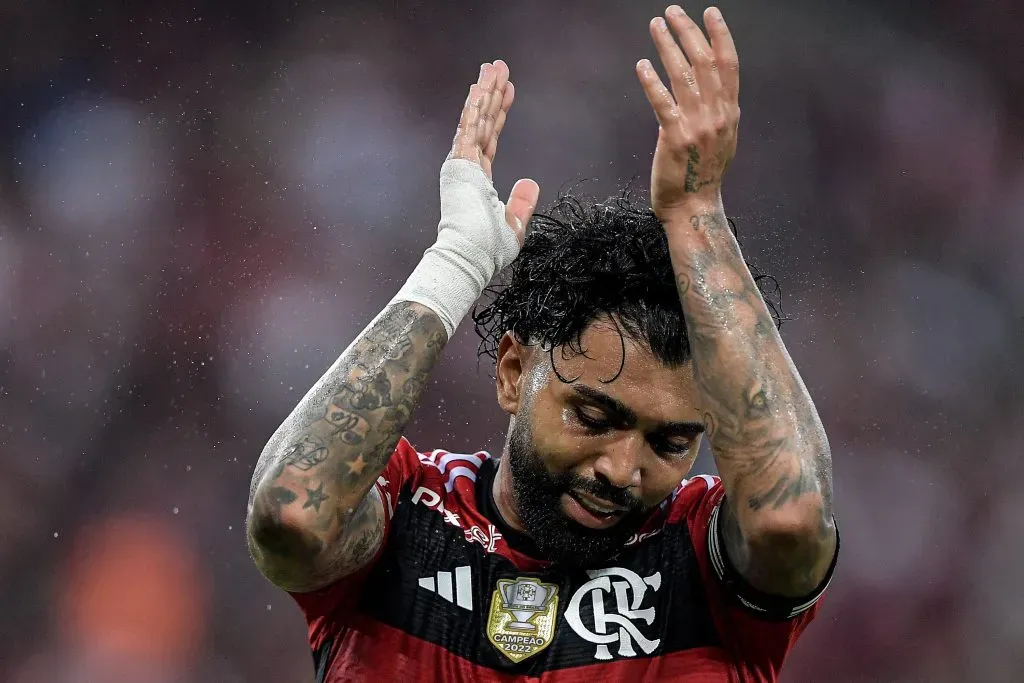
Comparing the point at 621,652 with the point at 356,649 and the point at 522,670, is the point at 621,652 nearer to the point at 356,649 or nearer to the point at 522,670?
the point at 522,670

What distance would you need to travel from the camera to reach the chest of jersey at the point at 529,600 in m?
2.58

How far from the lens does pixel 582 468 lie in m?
2.51

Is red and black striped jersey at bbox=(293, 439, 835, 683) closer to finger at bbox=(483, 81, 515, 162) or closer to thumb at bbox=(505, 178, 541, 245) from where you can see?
thumb at bbox=(505, 178, 541, 245)

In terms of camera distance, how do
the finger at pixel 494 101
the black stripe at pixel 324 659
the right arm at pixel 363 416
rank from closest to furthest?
the right arm at pixel 363 416, the black stripe at pixel 324 659, the finger at pixel 494 101

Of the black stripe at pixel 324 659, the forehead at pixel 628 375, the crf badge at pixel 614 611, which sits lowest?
the black stripe at pixel 324 659

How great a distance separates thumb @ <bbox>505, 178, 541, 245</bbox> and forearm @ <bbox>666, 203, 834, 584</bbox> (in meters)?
0.57

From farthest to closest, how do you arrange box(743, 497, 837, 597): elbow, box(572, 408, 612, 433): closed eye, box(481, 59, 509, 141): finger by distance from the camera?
box(481, 59, 509, 141): finger
box(572, 408, 612, 433): closed eye
box(743, 497, 837, 597): elbow

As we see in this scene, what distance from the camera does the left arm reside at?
2.20 m

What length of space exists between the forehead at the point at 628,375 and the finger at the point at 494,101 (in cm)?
60

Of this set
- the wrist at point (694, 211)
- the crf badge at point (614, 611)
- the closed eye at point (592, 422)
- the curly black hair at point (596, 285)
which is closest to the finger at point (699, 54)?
the wrist at point (694, 211)

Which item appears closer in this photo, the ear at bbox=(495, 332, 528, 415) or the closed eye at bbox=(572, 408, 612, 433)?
the closed eye at bbox=(572, 408, 612, 433)

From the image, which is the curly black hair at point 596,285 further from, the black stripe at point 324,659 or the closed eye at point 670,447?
the black stripe at point 324,659

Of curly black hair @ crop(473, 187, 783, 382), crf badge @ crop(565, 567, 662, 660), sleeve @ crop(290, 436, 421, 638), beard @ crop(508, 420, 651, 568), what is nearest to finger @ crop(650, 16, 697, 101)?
curly black hair @ crop(473, 187, 783, 382)

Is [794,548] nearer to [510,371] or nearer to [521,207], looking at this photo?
[510,371]
